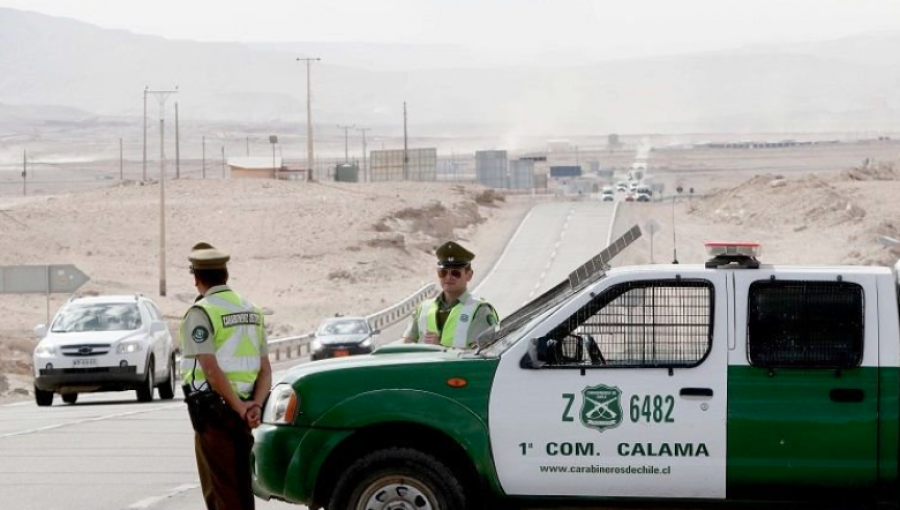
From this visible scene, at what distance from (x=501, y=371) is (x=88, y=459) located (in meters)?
8.61

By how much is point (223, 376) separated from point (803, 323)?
3.18m

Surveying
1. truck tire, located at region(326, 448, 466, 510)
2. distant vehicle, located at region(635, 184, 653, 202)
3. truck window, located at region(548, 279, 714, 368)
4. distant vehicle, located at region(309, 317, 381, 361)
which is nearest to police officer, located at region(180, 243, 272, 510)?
truck tire, located at region(326, 448, 466, 510)

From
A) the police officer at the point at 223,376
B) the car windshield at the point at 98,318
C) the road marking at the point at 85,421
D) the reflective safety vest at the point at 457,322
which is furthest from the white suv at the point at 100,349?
the police officer at the point at 223,376

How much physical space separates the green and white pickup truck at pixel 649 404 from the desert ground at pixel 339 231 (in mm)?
54221

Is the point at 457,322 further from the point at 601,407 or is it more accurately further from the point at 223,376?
the point at 223,376

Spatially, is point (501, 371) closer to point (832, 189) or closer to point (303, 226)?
point (303, 226)

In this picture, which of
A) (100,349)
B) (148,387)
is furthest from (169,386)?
(100,349)

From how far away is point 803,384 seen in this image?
9.55 m

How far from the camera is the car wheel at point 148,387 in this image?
2745 centimetres

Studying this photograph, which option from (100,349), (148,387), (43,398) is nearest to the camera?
(100,349)

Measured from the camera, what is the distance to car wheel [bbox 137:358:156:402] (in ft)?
90.1

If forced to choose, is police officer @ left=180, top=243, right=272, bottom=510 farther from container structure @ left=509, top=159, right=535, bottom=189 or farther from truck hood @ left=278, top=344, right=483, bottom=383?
container structure @ left=509, top=159, right=535, bottom=189

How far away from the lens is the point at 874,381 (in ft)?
31.1

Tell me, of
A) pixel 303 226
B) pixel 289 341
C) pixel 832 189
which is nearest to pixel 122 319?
pixel 289 341
